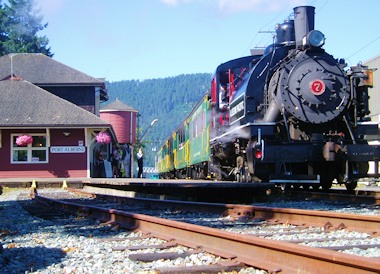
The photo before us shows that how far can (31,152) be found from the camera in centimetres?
2581

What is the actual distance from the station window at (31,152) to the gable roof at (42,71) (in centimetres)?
515

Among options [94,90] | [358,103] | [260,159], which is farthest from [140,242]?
Answer: [94,90]

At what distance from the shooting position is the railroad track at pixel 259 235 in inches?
130

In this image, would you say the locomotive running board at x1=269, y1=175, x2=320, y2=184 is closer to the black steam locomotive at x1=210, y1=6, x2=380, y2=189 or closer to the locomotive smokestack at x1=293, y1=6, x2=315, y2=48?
the black steam locomotive at x1=210, y1=6, x2=380, y2=189

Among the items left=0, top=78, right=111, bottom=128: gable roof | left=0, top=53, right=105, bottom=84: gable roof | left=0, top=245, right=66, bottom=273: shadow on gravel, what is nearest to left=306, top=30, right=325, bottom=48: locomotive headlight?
left=0, top=245, right=66, bottom=273: shadow on gravel

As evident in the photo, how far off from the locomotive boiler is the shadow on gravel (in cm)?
660

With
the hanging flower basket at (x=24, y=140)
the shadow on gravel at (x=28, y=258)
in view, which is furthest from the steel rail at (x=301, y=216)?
the hanging flower basket at (x=24, y=140)

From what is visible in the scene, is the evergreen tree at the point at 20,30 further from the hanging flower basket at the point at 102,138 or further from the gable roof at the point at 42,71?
the hanging flower basket at the point at 102,138

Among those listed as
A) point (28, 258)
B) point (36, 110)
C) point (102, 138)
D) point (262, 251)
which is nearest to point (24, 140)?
point (36, 110)

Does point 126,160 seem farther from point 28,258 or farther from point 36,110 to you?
point 28,258

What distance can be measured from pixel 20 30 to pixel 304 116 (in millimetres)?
57721

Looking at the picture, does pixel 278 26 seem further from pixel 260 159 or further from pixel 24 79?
Result: pixel 24 79

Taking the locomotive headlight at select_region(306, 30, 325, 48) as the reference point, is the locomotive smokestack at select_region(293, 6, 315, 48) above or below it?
above

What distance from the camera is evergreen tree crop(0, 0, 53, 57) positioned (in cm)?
6275
